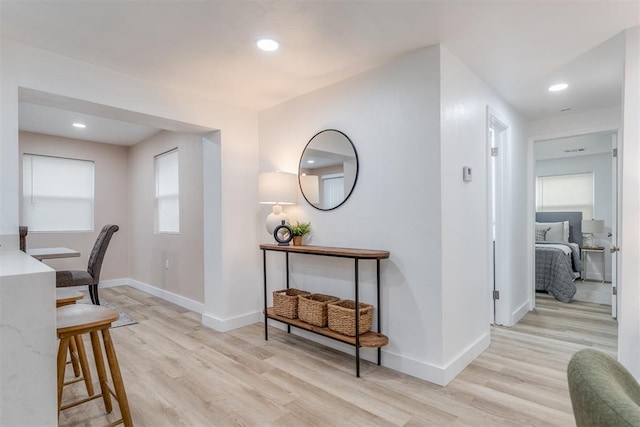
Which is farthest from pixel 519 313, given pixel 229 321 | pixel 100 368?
pixel 100 368

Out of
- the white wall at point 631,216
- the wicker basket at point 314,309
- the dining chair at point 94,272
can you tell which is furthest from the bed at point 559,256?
the dining chair at point 94,272

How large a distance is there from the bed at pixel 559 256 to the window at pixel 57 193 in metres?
7.11

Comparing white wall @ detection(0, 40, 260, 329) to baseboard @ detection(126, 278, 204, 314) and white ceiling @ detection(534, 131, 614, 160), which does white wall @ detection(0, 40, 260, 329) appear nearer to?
baseboard @ detection(126, 278, 204, 314)

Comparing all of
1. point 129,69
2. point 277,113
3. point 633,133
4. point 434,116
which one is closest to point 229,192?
point 277,113

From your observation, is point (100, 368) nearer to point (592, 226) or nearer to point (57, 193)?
point (57, 193)

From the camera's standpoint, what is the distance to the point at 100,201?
5.54 meters

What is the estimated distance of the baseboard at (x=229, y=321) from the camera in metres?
3.41

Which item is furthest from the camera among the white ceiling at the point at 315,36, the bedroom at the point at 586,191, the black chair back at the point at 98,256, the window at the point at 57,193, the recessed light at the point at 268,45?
the bedroom at the point at 586,191

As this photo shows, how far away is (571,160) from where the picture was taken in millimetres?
6613

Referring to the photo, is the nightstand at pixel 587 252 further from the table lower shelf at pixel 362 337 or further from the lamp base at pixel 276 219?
the lamp base at pixel 276 219

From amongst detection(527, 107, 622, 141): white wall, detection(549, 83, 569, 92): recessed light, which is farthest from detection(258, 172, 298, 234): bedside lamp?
detection(527, 107, 622, 141): white wall

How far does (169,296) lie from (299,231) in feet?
8.88

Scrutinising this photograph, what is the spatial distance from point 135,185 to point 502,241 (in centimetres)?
553

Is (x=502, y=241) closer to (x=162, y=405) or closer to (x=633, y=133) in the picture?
(x=633, y=133)
